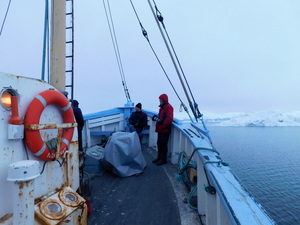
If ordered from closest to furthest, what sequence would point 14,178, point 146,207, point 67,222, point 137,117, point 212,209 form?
point 14,178 < point 67,222 < point 212,209 < point 146,207 < point 137,117

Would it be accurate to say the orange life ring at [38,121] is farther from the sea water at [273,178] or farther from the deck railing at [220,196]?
the sea water at [273,178]

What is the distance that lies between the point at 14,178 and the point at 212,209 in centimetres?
147

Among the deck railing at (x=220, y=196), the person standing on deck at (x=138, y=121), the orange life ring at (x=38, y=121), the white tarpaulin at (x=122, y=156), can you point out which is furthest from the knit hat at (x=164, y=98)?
the orange life ring at (x=38, y=121)

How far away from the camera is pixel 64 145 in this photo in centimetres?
175

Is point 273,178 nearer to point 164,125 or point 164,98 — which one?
point 164,125

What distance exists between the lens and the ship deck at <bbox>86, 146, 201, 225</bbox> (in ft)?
6.89

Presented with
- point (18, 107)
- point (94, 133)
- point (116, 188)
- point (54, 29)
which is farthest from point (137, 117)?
point (18, 107)

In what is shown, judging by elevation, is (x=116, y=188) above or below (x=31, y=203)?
below

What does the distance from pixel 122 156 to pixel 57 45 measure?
196 centimetres

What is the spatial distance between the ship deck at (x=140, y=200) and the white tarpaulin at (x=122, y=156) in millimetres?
129

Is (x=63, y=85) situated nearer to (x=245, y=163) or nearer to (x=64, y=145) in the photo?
(x=64, y=145)

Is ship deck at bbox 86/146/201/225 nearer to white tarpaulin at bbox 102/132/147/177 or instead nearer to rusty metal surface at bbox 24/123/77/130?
white tarpaulin at bbox 102/132/147/177

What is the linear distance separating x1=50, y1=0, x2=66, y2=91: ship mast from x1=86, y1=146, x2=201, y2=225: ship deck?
1.60 meters

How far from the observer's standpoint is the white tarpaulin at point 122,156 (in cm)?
332
